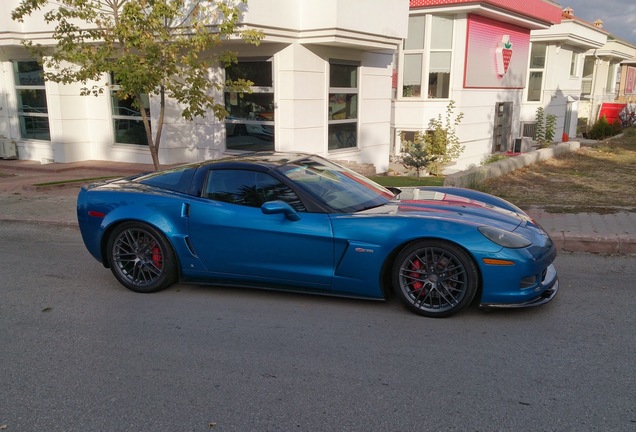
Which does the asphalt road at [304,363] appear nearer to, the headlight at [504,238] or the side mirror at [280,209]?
the headlight at [504,238]

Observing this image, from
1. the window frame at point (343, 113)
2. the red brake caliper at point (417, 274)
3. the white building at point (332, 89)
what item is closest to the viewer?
the red brake caliper at point (417, 274)

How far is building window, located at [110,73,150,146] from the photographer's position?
13.8 meters

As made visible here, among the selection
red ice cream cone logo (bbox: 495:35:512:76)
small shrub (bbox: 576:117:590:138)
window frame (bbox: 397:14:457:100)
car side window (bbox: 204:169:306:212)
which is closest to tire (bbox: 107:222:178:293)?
car side window (bbox: 204:169:306:212)

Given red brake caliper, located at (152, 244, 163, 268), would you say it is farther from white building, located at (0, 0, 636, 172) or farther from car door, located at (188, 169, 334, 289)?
white building, located at (0, 0, 636, 172)

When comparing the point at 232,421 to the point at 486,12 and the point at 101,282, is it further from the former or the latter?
the point at 486,12

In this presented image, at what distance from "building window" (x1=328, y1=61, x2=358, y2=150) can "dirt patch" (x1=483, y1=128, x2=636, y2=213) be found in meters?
3.73

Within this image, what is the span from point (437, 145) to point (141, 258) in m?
11.4

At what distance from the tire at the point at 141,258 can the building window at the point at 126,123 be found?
8.84 meters

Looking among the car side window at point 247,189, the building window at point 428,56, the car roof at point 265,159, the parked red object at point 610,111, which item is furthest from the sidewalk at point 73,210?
the parked red object at point 610,111

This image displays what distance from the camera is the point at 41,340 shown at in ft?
14.7

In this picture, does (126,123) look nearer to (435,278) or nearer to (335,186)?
(335,186)

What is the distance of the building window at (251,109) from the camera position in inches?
470

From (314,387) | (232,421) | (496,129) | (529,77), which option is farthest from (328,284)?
(529,77)

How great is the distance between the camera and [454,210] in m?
5.02
